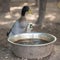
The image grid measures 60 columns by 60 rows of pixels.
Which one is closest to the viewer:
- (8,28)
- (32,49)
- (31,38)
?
(32,49)

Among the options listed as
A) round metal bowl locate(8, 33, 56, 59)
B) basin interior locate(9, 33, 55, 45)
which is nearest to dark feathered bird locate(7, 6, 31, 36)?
basin interior locate(9, 33, 55, 45)

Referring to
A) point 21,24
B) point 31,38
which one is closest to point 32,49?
point 31,38

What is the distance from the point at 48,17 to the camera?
30.6ft

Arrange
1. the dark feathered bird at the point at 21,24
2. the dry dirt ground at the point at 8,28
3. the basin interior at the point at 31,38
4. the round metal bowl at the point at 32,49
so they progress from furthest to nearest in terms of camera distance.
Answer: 1. the dark feathered bird at the point at 21,24
2. the basin interior at the point at 31,38
3. the dry dirt ground at the point at 8,28
4. the round metal bowl at the point at 32,49

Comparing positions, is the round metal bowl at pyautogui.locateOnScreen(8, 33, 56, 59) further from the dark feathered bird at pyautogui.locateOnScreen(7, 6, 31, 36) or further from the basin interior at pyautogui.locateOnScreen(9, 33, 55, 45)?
the dark feathered bird at pyautogui.locateOnScreen(7, 6, 31, 36)

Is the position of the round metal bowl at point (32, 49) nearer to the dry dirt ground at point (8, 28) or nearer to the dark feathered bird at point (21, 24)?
the dry dirt ground at point (8, 28)

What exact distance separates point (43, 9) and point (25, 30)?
8.16 feet

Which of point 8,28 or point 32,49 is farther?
point 8,28

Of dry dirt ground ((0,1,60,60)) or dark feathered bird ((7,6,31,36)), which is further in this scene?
dark feathered bird ((7,6,31,36))

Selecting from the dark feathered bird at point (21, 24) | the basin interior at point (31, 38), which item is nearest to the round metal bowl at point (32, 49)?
the basin interior at point (31, 38)

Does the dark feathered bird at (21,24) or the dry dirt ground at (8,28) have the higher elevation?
the dark feathered bird at (21,24)

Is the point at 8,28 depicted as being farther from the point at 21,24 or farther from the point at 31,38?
the point at 31,38

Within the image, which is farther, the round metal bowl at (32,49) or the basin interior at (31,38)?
the basin interior at (31,38)

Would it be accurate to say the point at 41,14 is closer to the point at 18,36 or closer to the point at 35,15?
the point at 35,15
